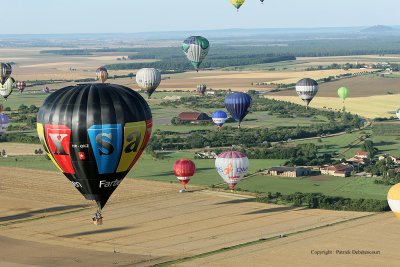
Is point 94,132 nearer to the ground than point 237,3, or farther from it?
nearer to the ground

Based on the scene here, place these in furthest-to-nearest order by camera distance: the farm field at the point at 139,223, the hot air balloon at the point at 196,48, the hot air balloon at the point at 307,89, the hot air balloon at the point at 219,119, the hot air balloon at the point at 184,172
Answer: the hot air balloon at the point at 307,89
the hot air balloon at the point at 219,119
the hot air balloon at the point at 196,48
the hot air balloon at the point at 184,172
the farm field at the point at 139,223

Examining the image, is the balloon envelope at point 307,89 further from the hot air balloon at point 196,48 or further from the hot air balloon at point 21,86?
the hot air balloon at point 21,86

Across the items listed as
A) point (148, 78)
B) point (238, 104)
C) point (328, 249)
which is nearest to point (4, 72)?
point (148, 78)

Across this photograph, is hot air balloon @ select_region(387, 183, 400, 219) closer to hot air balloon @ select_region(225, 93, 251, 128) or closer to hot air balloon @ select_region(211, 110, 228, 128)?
hot air balloon @ select_region(225, 93, 251, 128)

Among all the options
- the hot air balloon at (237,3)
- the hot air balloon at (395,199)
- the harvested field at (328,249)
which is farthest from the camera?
the hot air balloon at (237,3)

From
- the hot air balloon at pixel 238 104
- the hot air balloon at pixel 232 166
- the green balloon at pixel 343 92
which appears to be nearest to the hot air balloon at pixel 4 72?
the hot air balloon at pixel 238 104

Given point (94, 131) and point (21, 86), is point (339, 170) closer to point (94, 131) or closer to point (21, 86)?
point (94, 131)
